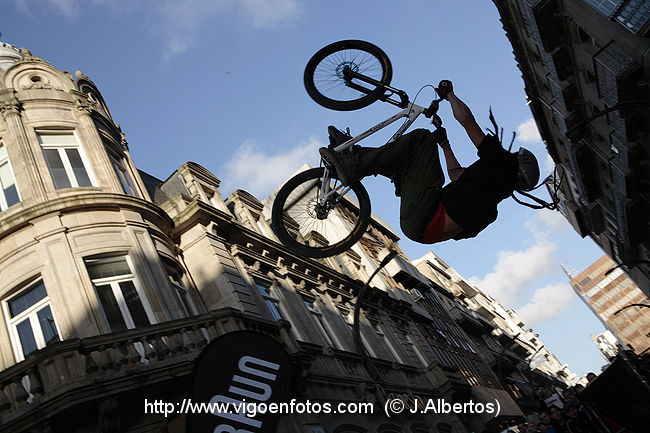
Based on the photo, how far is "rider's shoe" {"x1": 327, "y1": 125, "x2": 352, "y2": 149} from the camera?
24.5 feet

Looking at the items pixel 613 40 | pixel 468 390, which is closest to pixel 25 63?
pixel 613 40

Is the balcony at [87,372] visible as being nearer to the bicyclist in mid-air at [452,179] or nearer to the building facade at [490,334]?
the bicyclist in mid-air at [452,179]

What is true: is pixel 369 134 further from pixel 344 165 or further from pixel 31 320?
pixel 31 320

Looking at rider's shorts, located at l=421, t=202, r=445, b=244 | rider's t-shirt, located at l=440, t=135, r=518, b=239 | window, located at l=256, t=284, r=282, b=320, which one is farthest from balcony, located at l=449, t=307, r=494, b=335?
rider's t-shirt, located at l=440, t=135, r=518, b=239

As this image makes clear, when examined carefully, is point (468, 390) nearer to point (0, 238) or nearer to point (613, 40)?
point (613, 40)

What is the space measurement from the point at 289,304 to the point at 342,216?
16.4m

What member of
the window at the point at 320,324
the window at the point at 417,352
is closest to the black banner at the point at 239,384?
the window at the point at 320,324

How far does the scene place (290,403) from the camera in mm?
12992

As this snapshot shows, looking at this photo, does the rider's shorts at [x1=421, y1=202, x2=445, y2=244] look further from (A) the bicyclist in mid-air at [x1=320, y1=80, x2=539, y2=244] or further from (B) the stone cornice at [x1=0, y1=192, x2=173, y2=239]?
(B) the stone cornice at [x1=0, y1=192, x2=173, y2=239]

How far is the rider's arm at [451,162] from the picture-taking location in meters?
6.42

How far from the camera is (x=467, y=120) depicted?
19.7 ft

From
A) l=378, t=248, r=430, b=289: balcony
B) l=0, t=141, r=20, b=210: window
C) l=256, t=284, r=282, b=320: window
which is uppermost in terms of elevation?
l=378, t=248, r=430, b=289: balcony

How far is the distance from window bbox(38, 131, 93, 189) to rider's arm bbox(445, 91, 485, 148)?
11.5m

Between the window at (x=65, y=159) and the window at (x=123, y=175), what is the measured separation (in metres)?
1.10
